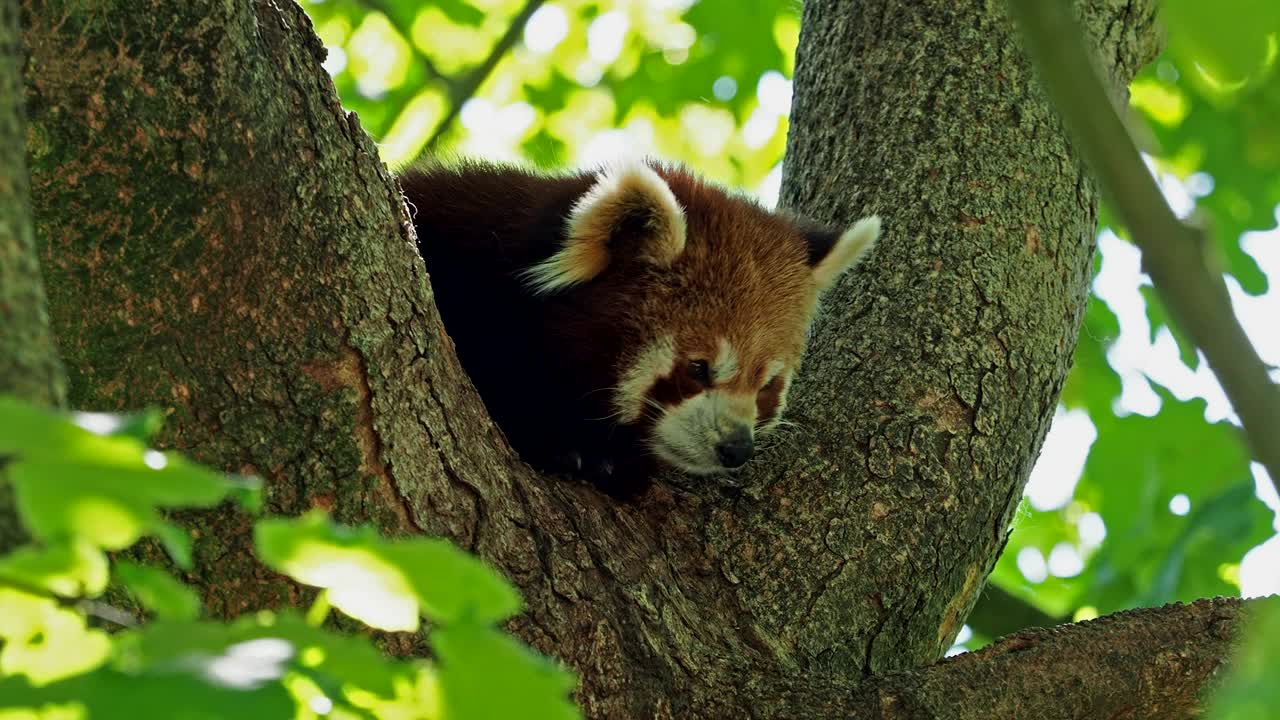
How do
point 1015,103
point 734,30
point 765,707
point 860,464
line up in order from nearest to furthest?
point 765,707, point 860,464, point 1015,103, point 734,30

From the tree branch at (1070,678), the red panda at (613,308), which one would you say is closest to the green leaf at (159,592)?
the tree branch at (1070,678)

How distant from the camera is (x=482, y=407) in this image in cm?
265

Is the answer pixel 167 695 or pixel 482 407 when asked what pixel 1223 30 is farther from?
pixel 482 407

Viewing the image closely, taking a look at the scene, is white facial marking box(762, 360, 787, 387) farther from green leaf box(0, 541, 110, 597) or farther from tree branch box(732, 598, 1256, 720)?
green leaf box(0, 541, 110, 597)

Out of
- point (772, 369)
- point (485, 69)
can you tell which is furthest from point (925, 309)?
point (485, 69)

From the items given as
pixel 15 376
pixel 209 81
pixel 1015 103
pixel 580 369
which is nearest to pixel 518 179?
pixel 580 369

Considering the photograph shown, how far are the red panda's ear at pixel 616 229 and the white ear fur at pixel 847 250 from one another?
475 mm

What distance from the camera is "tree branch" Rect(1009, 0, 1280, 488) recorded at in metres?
1.02

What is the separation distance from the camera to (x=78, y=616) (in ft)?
4.01

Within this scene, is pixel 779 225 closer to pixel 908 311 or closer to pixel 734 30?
pixel 908 311

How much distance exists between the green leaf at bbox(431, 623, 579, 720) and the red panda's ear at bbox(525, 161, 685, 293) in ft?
8.24

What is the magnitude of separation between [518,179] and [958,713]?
2.08m

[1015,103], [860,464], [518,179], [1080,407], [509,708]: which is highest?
[1080,407]

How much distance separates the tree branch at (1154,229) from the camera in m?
1.02
